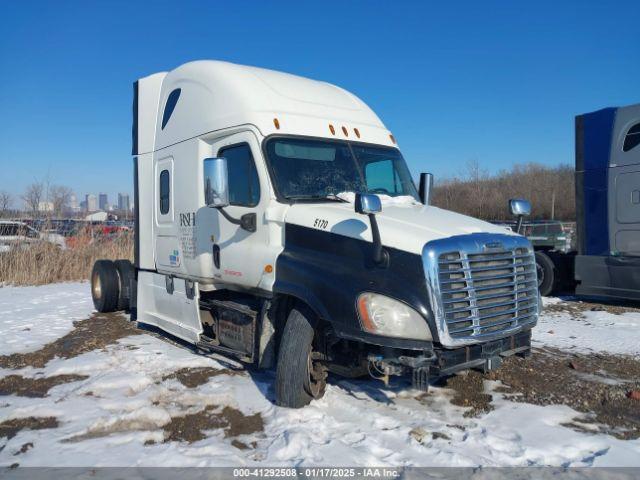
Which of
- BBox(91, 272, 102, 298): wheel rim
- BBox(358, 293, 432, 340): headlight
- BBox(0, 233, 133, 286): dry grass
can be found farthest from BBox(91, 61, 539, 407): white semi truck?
BBox(0, 233, 133, 286): dry grass

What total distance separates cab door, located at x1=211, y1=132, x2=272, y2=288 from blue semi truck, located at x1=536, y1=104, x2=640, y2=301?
7.58 metres

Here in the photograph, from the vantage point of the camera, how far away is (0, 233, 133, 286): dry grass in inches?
594

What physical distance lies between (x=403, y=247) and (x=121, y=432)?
2.82 metres

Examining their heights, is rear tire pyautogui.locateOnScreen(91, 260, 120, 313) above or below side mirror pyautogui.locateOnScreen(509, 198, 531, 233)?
below

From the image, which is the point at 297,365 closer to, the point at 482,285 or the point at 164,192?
the point at 482,285

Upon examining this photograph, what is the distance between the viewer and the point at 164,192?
762cm

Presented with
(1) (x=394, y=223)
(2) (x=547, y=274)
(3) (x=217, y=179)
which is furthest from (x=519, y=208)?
(2) (x=547, y=274)

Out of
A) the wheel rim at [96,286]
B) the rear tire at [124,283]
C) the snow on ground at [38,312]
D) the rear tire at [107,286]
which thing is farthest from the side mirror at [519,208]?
the wheel rim at [96,286]

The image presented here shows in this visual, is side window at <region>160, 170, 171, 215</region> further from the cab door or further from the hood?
the hood

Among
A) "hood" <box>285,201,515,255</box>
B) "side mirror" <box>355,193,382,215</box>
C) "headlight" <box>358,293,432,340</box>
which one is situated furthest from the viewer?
"hood" <box>285,201,515,255</box>

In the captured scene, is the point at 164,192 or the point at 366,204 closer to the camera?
the point at 366,204

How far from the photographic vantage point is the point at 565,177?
127 ft

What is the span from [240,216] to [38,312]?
6.69m

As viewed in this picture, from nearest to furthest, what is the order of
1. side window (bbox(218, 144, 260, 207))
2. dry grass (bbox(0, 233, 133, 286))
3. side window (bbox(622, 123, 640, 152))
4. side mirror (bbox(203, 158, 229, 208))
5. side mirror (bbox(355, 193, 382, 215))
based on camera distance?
side mirror (bbox(355, 193, 382, 215)) → side mirror (bbox(203, 158, 229, 208)) → side window (bbox(218, 144, 260, 207)) → side window (bbox(622, 123, 640, 152)) → dry grass (bbox(0, 233, 133, 286))
